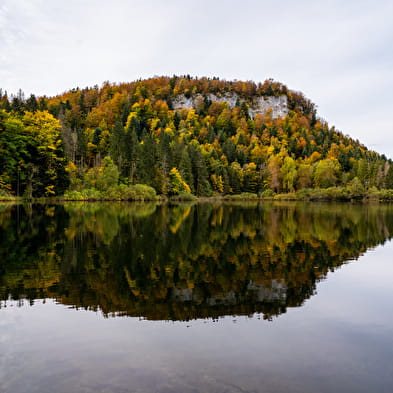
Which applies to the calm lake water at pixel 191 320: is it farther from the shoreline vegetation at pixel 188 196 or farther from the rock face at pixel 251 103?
the rock face at pixel 251 103

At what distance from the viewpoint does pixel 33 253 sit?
13344mm

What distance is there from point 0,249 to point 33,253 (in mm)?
1589

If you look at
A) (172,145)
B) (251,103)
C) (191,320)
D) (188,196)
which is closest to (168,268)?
(191,320)

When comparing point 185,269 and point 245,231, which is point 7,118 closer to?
point 245,231

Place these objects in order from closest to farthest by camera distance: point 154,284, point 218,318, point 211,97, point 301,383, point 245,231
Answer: point 301,383
point 218,318
point 154,284
point 245,231
point 211,97

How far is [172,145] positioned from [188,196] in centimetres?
1716

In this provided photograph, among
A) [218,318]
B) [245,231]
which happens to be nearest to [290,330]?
[218,318]

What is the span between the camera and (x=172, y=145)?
318 feet

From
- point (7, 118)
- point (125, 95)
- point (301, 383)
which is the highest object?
point (125, 95)

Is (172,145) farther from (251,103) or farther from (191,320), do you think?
(251,103)

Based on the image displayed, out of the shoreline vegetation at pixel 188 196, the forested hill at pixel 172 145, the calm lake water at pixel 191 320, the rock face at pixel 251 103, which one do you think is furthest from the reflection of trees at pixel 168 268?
the rock face at pixel 251 103

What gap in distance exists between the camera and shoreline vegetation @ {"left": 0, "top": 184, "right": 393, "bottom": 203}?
62866 mm

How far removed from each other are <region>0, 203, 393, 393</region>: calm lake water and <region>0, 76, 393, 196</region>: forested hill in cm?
4654

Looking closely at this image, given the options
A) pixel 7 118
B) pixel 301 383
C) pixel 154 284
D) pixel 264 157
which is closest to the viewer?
pixel 301 383
